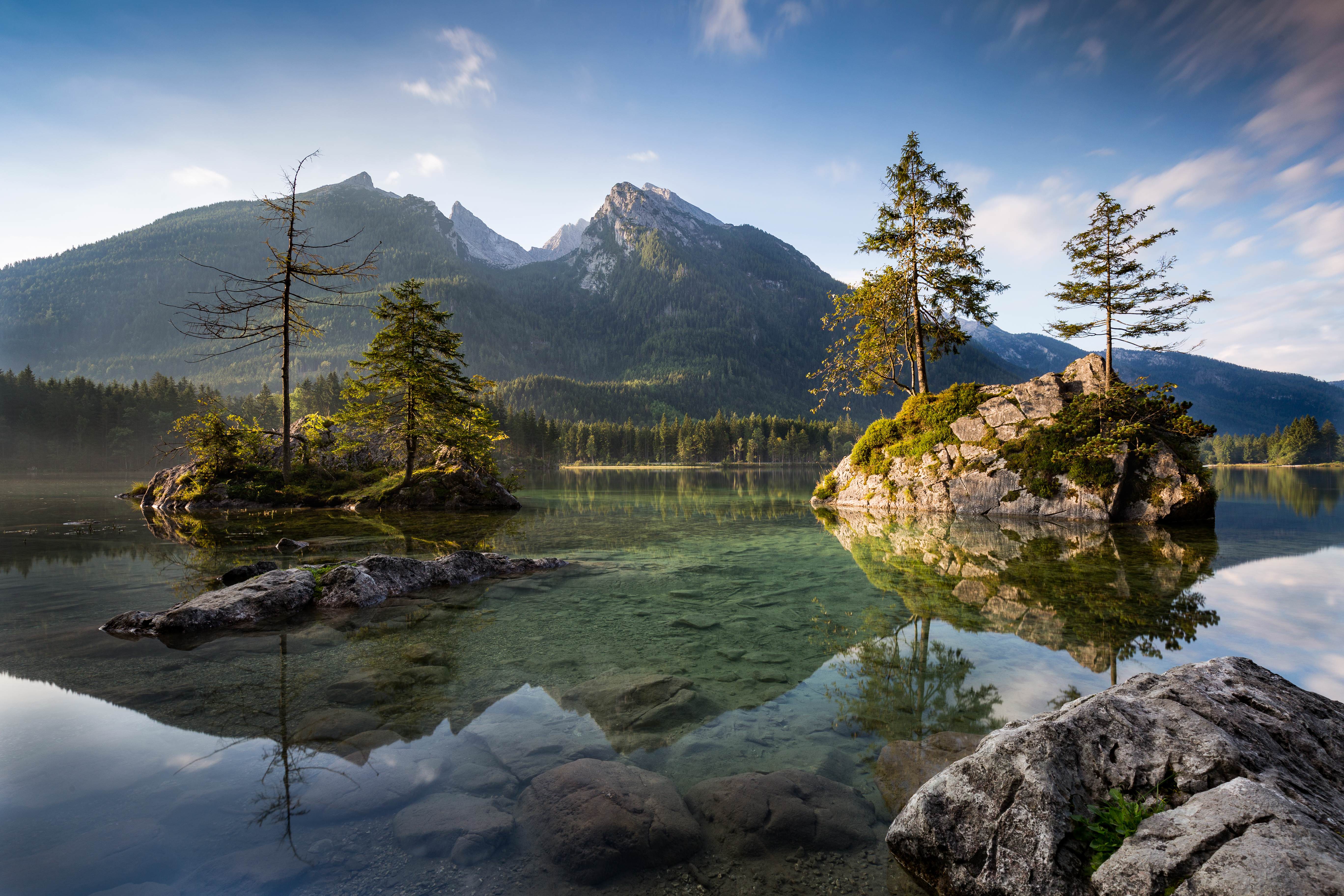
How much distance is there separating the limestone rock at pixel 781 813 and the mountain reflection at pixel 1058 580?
4317mm

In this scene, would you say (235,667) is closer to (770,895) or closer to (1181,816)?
(770,895)

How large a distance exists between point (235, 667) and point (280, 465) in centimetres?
2659

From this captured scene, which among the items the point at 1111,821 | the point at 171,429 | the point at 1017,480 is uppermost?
the point at 171,429

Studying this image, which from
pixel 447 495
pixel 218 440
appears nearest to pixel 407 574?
pixel 447 495

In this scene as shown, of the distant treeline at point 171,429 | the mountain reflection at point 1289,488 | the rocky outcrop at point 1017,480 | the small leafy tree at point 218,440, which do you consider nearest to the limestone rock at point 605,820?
the rocky outcrop at point 1017,480

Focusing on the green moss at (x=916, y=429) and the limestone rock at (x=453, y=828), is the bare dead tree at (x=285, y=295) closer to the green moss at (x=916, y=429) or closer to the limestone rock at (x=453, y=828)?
the limestone rock at (x=453, y=828)

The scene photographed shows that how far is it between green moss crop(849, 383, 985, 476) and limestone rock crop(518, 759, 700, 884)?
84.5ft

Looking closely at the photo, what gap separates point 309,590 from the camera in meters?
9.50

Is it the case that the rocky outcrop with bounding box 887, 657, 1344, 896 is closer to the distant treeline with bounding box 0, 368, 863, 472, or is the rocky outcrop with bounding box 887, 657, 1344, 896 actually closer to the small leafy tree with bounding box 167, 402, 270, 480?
the small leafy tree with bounding box 167, 402, 270, 480

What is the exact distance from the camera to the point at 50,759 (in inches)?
174

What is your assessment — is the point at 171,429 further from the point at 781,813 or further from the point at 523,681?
the point at 781,813

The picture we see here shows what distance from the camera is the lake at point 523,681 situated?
3430 millimetres

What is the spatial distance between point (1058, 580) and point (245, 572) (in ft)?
52.6

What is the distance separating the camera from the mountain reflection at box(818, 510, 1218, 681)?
7891mm
